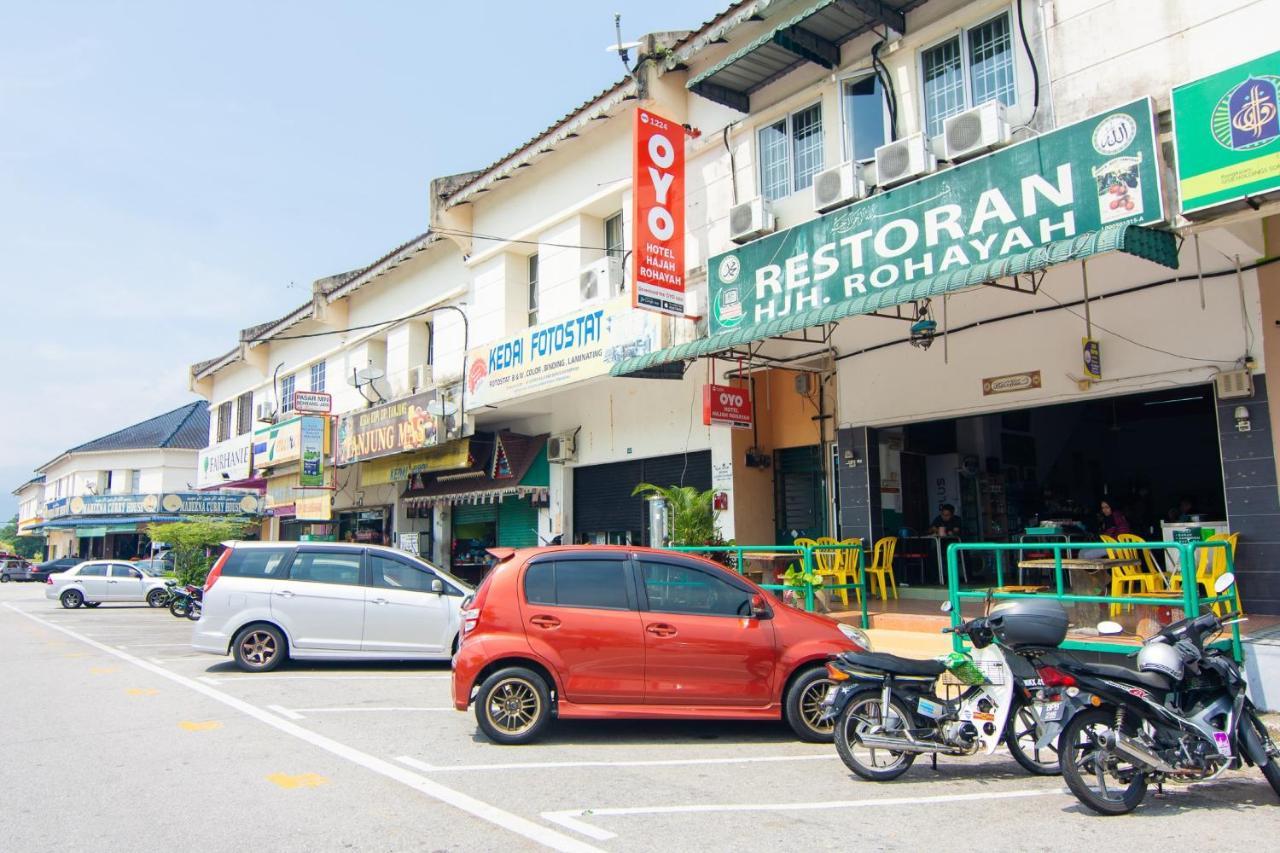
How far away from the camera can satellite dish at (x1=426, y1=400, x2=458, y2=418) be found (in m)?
18.5

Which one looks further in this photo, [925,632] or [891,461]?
[891,461]

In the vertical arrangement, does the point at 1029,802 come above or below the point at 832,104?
below

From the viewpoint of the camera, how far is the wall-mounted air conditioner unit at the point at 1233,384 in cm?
943

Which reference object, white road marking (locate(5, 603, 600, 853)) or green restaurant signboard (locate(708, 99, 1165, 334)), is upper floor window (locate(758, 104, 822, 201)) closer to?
green restaurant signboard (locate(708, 99, 1165, 334))

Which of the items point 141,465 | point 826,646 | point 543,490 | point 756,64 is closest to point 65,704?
point 826,646

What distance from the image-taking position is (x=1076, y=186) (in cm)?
888

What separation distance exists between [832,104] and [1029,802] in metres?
9.60

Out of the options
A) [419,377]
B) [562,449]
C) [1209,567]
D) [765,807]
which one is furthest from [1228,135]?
[419,377]

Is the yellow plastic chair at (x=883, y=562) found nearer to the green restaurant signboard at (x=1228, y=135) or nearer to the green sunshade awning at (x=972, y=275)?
the green sunshade awning at (x=972, y=275)

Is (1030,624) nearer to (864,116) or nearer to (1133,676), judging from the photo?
(1133,676)

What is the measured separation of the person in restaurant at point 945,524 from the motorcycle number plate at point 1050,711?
8204mm

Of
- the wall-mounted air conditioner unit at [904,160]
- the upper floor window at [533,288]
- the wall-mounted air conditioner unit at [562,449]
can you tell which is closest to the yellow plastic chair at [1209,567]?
the wall-mounted air conditioner unit at [904,160]

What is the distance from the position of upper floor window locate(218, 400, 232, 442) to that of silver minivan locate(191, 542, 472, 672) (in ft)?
78.7

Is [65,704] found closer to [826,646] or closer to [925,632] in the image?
[826,646]
